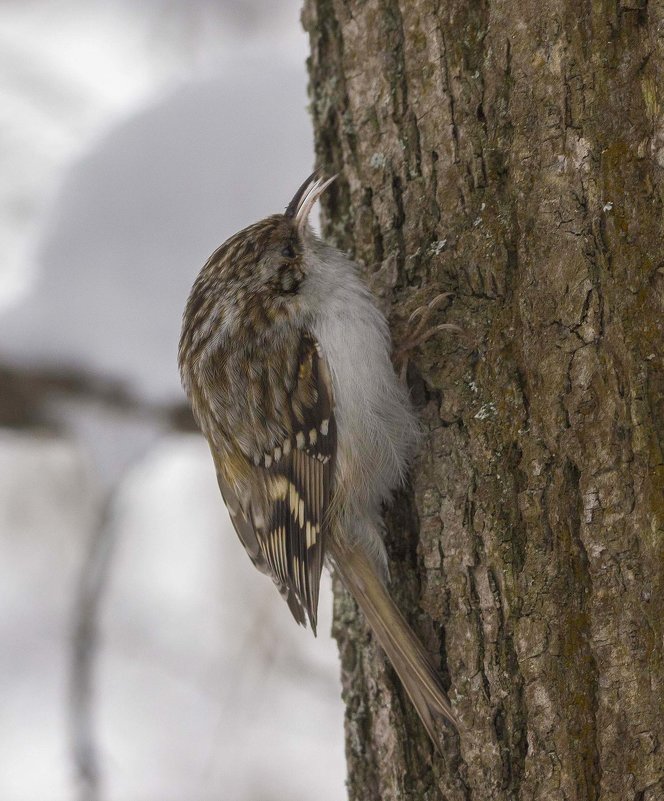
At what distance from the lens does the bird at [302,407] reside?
6.10 ft

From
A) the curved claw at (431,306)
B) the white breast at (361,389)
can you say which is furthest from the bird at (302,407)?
the curved claw at (431,306)

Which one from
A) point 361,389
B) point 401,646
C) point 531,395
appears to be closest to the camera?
point 531,395

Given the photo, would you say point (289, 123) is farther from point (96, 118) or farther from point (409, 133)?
point (409, 133)

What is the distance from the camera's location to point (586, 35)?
1.52 m

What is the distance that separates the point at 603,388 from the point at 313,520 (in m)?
0.75

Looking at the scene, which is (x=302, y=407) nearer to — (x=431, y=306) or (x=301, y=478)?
(x=301, y=478)

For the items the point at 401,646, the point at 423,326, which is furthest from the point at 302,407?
the point at 401,646

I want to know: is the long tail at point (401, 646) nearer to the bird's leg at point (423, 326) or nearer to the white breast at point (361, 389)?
the white breast at point (361, 389)

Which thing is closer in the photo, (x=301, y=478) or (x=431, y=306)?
(x=431, y=306)

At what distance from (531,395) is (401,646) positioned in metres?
0.51

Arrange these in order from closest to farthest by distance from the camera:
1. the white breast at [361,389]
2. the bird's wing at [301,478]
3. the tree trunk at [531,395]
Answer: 1. the tree trunk at [531,395]
2. the white breast at [361,389]
3. the bird's wing at [301,478]

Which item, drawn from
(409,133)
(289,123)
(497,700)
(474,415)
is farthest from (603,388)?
(289,123)

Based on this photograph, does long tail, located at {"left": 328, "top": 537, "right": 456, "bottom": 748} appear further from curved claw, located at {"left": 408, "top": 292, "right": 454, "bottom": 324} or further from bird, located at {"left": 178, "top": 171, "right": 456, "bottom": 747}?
curved claw, located at {"left": 408, "top": 292, "right": 454, "bottom": 324}

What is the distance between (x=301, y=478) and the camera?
6.63 feet
